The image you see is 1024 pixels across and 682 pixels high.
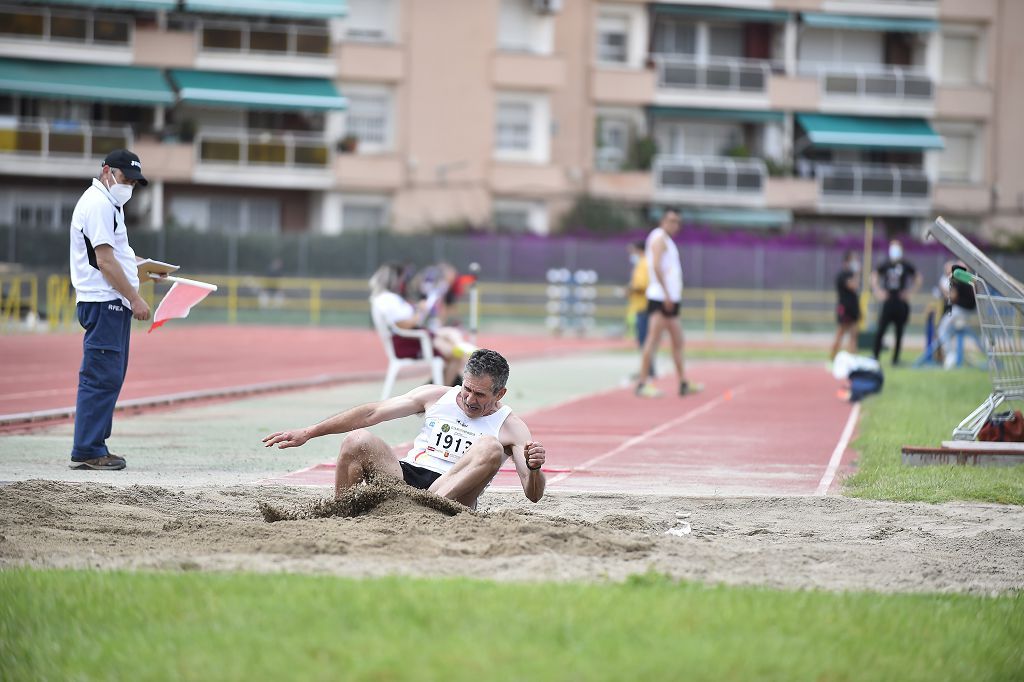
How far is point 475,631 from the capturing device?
5.11 meters

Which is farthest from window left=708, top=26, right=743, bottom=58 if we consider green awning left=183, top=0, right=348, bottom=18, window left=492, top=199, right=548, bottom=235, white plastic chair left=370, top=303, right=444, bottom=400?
white plastic chair left=370, top=303, right=444, bottom=400

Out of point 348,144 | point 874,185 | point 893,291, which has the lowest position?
point 893,291

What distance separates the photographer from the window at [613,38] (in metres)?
51.0

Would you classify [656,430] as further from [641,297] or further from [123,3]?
[123,3]

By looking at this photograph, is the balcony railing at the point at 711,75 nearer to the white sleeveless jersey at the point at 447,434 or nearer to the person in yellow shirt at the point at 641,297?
the person in yellow shirt at the point at 641,297

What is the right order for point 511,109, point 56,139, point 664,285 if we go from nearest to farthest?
1. point 664,285
2. point 56,139
3. point 511,109

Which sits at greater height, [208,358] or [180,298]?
[180,298]

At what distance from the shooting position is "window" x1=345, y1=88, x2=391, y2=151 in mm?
47750

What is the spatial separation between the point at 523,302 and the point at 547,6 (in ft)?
37.3

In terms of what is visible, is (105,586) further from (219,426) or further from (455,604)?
(219,426)

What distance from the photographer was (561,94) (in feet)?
165

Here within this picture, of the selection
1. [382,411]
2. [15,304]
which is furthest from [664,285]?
[15,304]

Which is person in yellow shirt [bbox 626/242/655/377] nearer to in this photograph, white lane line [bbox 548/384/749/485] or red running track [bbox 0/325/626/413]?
white lane line [bbox 548/384/749/485]

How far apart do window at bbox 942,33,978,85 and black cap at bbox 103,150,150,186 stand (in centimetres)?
4738
